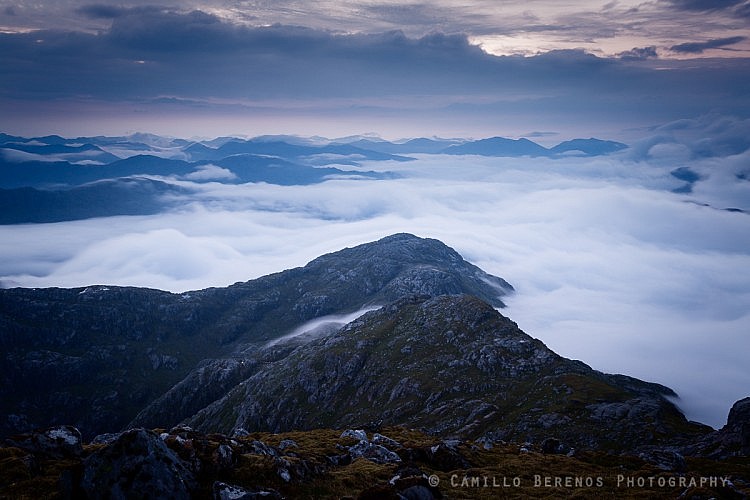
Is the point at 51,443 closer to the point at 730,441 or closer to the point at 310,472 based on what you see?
the point at 310,472

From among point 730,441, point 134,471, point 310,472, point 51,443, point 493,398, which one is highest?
point 134,471

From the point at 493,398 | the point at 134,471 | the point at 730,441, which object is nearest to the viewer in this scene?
the point at 134,471

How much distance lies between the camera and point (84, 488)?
27531 millimetres

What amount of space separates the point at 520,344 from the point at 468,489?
130400 mm

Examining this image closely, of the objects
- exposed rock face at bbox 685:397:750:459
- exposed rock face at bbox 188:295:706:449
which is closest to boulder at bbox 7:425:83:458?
exposed rock face at bbox 685:397:750:459

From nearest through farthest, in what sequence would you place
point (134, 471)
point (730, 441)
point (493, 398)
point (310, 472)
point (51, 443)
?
1. point (134, 471)
2. point (51, 443)
3. point (310, 472)
4. point (730, 441)
5. point (493, 398)

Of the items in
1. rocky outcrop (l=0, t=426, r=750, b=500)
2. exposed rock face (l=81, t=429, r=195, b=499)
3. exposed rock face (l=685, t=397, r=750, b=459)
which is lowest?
exposed rock face (l=685, t=397, r=750, b=459)

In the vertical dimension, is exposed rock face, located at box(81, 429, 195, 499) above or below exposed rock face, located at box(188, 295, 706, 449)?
above

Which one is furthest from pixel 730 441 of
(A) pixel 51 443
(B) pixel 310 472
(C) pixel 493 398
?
(A) pixel 51 443

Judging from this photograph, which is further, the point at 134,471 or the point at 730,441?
the point at 730,441

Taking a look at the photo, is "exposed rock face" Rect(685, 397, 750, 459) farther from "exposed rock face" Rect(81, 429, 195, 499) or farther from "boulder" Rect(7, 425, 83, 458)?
"boulder" Rect(7, 425, 83, 458)

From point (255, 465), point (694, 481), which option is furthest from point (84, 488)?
point (694, 481)

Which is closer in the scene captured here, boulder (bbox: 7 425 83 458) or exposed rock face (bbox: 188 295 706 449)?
boulder (bbox: 7 425 83 458)

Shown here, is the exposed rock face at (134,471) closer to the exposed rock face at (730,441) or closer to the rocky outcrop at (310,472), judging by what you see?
the rocky outcrop at (310,472)
